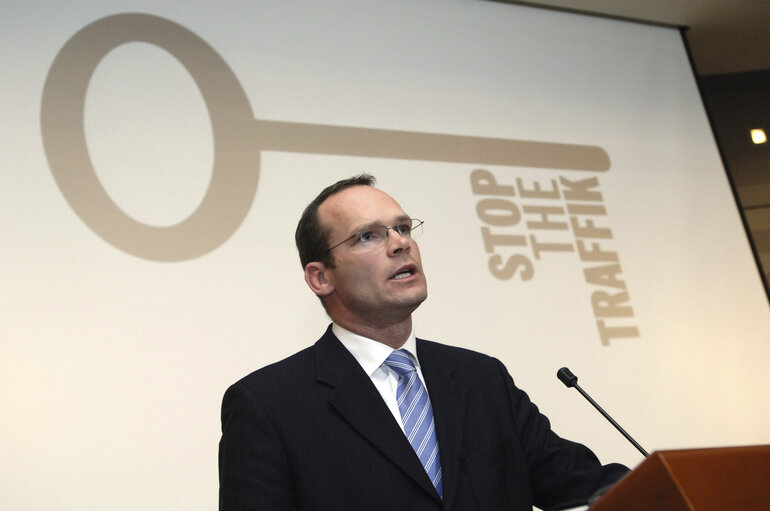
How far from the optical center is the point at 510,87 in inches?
177

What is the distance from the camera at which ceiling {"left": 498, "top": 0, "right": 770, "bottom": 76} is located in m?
4.92

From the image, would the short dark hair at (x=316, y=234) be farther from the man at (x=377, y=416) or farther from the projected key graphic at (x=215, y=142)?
the projected key graphic at (x=215, y=142)

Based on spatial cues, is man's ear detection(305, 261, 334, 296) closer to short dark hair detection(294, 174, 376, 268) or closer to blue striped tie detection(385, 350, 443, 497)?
short dark hair detection(294, 174, 376, 268)

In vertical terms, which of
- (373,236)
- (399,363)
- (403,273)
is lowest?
(399,363)

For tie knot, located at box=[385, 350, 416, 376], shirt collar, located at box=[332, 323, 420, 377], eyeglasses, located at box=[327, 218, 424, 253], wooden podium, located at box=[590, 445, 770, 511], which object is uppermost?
eyeglasses, located at box=[327, 218, 424, 253]

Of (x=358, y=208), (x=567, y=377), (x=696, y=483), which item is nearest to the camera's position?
(x=696, y=483)

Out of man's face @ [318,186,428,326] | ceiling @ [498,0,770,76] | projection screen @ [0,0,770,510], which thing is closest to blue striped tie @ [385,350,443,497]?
man's face @ [318,186,428,326]

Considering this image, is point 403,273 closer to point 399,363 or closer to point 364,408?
point 399,363

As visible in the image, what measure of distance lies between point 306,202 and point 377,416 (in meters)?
1.83

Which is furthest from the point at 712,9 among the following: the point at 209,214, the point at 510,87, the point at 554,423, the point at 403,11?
the point at 209,214

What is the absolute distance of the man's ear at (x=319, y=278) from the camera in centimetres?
232

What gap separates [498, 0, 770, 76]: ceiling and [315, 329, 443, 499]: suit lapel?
3180 millimetres

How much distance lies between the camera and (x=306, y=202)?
3.67 meters

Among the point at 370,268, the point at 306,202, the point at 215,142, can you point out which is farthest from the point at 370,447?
the point at 215,142
